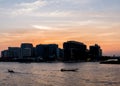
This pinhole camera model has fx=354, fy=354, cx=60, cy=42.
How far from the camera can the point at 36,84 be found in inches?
3994

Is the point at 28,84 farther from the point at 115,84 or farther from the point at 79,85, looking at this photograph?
the point at 115,84

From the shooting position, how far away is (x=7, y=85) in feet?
322

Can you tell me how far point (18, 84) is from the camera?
335 feet

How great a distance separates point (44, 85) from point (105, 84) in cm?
1704

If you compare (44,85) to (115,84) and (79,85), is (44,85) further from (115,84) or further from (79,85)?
(115,84)

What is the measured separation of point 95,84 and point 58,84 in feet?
34.1

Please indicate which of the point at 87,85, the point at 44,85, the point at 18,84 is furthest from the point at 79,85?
the point at 18,84

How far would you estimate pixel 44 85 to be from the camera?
97.4 m

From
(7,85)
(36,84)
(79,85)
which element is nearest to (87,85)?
(79,85)

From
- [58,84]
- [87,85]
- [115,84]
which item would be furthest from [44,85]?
[115,84]

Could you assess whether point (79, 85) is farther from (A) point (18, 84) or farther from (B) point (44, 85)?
(A) point (18, 84)

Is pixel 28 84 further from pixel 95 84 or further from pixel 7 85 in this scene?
pixel 95 84

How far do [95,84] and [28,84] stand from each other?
19104mm

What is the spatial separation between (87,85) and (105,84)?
585 cm
